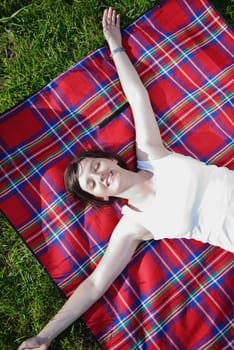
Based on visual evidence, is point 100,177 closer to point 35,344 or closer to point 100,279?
point 100,279

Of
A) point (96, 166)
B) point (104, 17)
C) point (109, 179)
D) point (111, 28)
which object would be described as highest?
point (104, 17)

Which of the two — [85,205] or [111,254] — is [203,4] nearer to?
[85,205]

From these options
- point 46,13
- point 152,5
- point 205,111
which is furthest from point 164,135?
point 46,13

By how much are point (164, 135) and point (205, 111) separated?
0.35m

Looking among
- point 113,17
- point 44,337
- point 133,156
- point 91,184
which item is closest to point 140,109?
point 133,156

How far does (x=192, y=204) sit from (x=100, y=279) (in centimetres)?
79

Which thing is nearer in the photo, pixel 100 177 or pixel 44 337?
pixel 100 177

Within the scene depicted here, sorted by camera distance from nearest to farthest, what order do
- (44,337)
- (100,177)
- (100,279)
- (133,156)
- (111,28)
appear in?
1. (100,177)
2. (44,337)
3. (100,279)
4. (133,156)
5. (111,28)

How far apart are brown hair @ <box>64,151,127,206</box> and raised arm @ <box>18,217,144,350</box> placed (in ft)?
0.76

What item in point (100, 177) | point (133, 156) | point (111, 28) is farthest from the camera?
point (111, 28)

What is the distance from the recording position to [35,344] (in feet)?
9.74

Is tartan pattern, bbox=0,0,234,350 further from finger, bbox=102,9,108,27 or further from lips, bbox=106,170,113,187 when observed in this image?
lips, bbox=106,170,113,187

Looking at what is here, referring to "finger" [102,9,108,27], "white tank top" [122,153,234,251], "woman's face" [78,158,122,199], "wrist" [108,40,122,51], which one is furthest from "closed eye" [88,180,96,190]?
→ "finger" [102,9,108,27]

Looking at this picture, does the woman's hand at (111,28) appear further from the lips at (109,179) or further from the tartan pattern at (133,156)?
the lips at (109,179)
